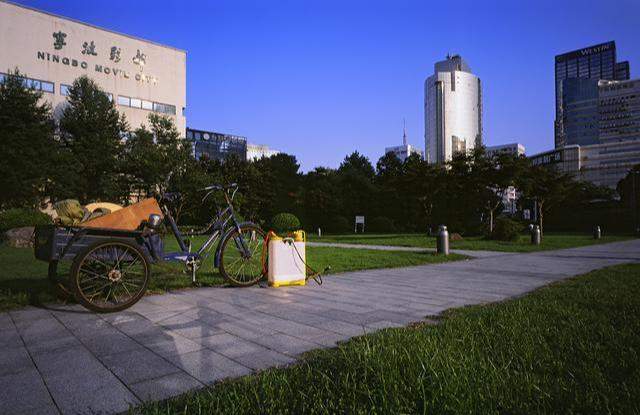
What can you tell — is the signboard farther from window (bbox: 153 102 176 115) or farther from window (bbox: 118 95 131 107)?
window (bbox: 153 102 176 115)

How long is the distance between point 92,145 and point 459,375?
33.4 m

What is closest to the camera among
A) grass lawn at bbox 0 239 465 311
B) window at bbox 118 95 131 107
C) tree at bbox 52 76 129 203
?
grass lawn at bbox 0 239 465 311

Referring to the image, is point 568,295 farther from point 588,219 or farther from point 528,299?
point 588,219

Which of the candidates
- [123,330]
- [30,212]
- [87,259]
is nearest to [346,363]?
[123,330]

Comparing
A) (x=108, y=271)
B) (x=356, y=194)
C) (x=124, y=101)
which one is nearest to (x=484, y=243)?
(x=108, y=271)

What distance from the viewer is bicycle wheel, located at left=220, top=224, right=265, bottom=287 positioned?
5676mm

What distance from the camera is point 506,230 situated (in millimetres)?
20250

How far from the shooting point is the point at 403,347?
2775 millimetres

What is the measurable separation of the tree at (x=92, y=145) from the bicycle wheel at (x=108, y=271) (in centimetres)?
2735

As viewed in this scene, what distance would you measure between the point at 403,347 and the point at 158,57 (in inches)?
1881

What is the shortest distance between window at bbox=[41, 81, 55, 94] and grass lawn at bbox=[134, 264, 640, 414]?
1651 inches

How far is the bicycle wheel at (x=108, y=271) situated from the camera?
13.2 ft

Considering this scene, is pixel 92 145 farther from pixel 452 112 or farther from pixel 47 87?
pixel 452 112

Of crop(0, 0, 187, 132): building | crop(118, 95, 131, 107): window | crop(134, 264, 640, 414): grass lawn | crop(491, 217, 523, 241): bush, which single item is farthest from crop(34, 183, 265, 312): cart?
crop(118, 95, 131, 107): window
